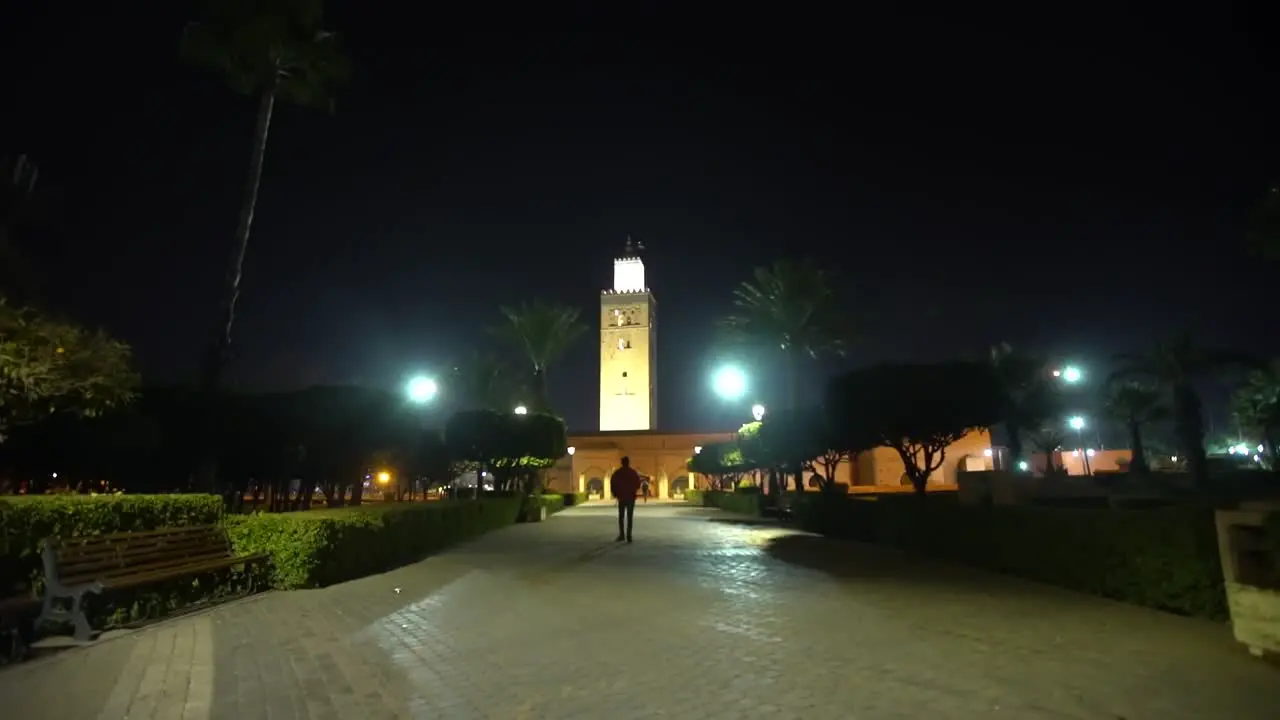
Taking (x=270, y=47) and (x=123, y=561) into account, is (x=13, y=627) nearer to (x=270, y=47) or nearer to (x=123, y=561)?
(x=123, y=561)

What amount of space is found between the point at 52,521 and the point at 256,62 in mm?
14705

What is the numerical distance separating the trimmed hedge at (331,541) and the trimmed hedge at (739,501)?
18633 mm

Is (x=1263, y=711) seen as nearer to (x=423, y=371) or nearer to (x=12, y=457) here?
(x=12, y=457)

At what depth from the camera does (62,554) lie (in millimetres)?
6703

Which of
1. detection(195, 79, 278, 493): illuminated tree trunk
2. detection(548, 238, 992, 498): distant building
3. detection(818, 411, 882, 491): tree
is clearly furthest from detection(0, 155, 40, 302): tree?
detection(548, 238, 992, 498): distant building

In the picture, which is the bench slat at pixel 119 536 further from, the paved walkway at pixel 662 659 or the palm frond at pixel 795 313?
the palm frond at pixel 795 313

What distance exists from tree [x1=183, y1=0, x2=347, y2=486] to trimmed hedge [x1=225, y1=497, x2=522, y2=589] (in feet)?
21.0

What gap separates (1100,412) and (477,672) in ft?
189

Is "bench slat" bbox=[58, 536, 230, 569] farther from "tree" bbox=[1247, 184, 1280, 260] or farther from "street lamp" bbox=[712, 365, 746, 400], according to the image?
"street lamp" bbox=[712, 365, 746, 400]

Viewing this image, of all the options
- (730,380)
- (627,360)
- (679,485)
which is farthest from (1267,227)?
(627,360)

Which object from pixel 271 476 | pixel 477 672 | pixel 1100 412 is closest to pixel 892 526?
pixel 477 672

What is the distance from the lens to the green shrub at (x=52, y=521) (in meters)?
7.28

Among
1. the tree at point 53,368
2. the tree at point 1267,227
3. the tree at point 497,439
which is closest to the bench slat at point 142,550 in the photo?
the tree at point 53,368

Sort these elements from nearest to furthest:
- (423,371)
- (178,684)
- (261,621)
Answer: (178,684) → (261,621) → (423,371)
